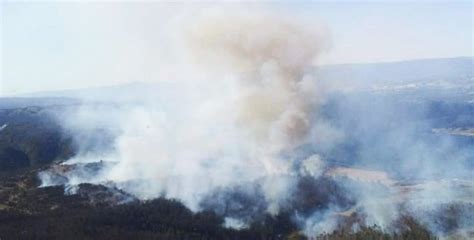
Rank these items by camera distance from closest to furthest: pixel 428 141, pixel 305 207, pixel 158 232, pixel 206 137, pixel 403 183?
pixel 158 232
pixel 305 207
pixel 403 183
pixel 206 137
pixel 428 141

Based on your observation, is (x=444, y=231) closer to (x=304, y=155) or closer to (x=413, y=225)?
(x=413, y=225)

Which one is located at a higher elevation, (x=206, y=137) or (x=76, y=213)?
(x=206, y=137)

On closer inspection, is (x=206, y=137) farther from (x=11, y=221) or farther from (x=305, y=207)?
(x=11, y=221)

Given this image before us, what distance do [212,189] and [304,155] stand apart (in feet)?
153

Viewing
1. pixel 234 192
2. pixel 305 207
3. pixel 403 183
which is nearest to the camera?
pixel 305 207

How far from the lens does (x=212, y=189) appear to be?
11106 centimetres

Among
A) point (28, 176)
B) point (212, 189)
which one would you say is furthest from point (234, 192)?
point (28, 176)

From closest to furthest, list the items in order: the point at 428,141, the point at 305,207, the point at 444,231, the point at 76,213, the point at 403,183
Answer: the point at 444,231
the point at 76,213
the point at 305,207
the point at 403,183
the point at 428,141

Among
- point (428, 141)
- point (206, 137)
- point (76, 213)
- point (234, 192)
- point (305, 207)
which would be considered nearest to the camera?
point (76, 213)

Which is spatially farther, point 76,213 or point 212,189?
point 212,189

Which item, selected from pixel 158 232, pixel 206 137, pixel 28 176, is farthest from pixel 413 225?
pixel 28 176

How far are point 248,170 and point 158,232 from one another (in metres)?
40.3

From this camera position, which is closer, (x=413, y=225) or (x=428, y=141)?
(x=413, y=225)

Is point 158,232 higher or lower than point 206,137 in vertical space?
lower
